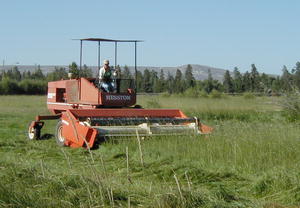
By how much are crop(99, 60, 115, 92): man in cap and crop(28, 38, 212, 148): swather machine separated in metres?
0.27

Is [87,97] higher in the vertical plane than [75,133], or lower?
higher

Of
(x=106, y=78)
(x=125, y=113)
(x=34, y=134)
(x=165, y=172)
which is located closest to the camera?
(x=165, y=172)

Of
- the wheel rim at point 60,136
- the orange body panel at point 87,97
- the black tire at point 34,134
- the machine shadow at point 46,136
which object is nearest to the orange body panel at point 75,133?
the wheel rim at point 60,136

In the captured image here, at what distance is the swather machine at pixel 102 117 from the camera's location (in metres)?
13.3

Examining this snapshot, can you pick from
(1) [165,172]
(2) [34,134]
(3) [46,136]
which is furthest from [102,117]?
(1) [165,172]

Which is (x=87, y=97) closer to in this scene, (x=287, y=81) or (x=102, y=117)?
(x=102, y=117)

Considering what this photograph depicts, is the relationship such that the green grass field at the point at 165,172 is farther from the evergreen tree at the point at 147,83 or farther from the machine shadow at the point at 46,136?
the evergreen tree at the point at 147,83

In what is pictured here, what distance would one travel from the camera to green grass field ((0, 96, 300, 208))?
580cm

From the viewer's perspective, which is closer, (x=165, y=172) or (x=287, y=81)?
(x=165, y=172)

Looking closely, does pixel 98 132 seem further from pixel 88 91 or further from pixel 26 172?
pixel 26 172

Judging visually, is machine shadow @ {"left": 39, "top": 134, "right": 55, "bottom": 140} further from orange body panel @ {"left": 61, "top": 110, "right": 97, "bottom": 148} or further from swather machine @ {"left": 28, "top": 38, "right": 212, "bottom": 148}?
orange body panel @ {"left": 61, "top": 110, "right": 97, "bottom": 148}

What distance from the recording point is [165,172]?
30.5ft

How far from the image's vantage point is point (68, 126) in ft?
45.2

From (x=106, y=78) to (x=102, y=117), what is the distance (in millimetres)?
2235
